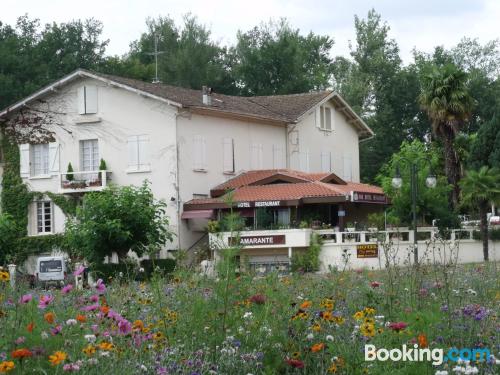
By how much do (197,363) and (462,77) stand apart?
42.0 meters

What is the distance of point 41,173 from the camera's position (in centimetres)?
4362

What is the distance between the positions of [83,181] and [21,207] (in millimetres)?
4069

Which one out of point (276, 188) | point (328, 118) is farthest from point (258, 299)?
point (328, 118)

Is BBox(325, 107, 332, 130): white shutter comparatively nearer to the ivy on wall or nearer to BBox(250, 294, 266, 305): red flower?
the ivy on wall

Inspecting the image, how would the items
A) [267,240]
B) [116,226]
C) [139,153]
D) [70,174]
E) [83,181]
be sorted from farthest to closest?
[70,174], [83,181], [139,153], [267,240], [116,226]

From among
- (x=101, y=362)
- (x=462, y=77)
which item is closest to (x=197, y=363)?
(x=101, y=362)

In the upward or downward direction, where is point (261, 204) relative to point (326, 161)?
downward

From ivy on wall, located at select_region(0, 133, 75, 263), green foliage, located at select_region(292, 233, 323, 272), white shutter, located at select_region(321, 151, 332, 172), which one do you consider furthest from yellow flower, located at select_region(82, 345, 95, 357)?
white shutter, located at select_region(321, 151, 332, 172)

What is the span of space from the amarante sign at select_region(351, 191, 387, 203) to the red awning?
560cm

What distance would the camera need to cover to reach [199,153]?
4091cm

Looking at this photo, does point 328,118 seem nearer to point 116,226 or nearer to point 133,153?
point 133,153

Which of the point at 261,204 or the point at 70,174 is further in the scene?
the point at 70,174

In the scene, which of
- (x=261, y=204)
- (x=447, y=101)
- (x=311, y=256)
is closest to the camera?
(x=311, y=256)

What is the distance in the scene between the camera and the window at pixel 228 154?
4250 centimetres
